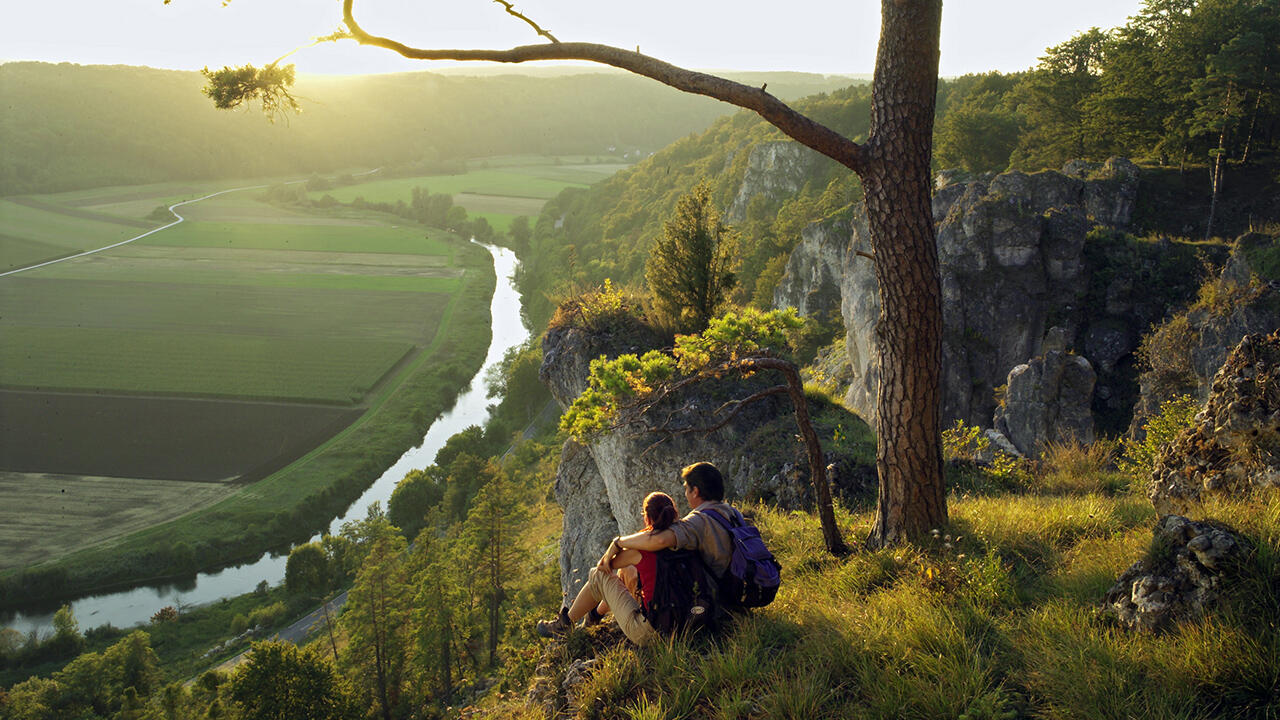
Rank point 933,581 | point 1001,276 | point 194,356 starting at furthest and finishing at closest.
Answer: point 194,356 < point 1001,276 < point 933,581

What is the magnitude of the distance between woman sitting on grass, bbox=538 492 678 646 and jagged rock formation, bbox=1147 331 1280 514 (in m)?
3.75

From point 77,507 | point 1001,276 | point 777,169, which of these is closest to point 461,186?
point 777,169

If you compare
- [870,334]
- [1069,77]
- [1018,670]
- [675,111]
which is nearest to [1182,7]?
[1069,77]

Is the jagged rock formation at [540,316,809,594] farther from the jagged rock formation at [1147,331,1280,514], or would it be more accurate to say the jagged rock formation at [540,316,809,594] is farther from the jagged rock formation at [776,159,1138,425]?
the jagged rock formation at [776,159,1138,425]

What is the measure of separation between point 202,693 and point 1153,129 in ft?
152

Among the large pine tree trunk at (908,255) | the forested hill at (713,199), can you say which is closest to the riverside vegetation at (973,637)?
the large pine tree trunk at (908,255)

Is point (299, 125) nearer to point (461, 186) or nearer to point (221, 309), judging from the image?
point (461, 186)

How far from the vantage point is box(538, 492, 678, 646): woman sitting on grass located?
477cm

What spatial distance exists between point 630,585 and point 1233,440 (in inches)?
188

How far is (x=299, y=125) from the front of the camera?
147 m

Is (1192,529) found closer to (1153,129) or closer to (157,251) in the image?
(1153,129)

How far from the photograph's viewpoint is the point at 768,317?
600 centimetres

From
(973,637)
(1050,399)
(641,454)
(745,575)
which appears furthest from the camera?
(1050,399)

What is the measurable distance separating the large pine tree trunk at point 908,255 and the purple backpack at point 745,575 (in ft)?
4.60
